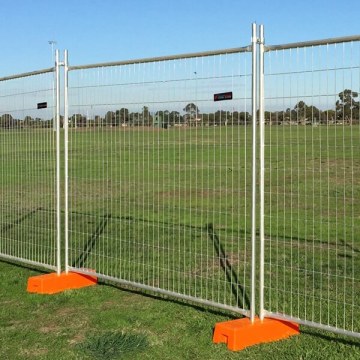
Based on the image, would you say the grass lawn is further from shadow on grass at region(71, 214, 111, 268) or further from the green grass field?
shadow on grass at region(71, 214, 111, 268)

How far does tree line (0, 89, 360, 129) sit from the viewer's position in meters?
5.00

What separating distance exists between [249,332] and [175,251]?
3.60m

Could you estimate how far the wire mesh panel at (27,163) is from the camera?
781 centimetres

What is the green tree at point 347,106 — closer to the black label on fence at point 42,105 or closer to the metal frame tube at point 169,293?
the metal frame tube at point 169,293

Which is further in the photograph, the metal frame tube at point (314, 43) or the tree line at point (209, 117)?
the tree line at point (209, 117)

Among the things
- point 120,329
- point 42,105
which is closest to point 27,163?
point 42,105

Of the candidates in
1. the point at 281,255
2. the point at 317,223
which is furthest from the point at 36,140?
the point at 317,223

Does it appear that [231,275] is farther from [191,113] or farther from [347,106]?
[347,106]

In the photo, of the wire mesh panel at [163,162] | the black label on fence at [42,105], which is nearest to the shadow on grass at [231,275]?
the wire mesh panel at [163,162]

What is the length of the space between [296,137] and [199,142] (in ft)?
3.92

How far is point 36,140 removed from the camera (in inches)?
316

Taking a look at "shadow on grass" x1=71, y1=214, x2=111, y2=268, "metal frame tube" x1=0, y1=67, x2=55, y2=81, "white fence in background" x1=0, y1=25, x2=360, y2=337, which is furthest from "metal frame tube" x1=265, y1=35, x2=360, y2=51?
"shadow on grass" x1=71, y1=214, x2=111, y2=268

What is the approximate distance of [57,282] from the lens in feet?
24.0

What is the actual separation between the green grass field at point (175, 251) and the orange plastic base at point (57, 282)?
17cm
